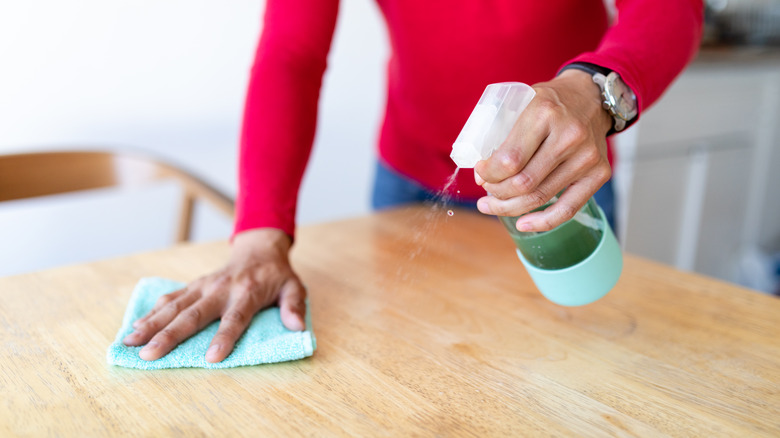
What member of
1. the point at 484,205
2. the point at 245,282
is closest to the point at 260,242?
the point at 245,282

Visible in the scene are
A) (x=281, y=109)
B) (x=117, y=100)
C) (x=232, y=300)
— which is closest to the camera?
(x=232, y=300)

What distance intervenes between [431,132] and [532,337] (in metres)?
0.51

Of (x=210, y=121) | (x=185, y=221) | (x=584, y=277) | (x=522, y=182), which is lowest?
(x=185, y=221)

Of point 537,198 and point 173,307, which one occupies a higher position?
point 537,198

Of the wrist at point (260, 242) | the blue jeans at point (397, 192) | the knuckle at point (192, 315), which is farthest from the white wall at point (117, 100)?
the knuckle at point (192, 315)

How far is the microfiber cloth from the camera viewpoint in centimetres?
58

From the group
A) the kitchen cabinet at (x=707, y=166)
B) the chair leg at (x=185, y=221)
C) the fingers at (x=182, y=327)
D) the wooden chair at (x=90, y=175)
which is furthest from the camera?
the kitchen cabinet at (x=707, y=166)

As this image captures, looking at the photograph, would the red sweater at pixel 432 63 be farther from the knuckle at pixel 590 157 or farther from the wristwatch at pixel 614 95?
the knuckle at pixel 590 157

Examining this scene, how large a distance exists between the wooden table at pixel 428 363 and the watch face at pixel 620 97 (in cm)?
23

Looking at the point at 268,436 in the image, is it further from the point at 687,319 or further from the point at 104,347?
the point at 687,319

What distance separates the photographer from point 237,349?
61 cm

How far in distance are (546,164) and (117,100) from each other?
1143mm

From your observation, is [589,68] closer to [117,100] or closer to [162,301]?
[162,301]

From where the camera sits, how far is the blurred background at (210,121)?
51.2 inches
